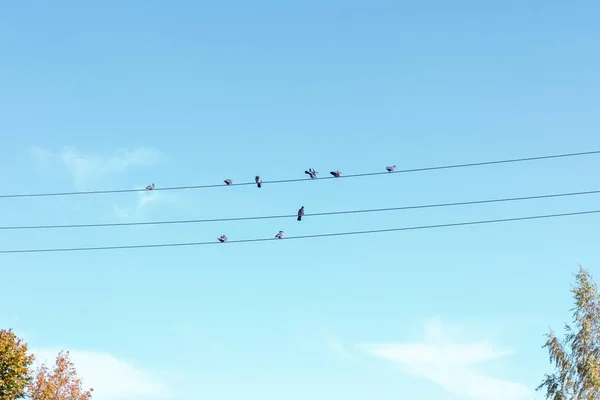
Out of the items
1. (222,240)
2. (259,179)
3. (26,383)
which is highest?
(259,179)

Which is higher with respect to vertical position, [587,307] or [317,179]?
[587,307]

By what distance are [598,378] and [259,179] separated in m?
32.0

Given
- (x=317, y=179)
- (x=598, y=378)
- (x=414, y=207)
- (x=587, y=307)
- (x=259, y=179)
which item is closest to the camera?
(x=414, y=207)

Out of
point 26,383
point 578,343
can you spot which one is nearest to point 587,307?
point 578,343

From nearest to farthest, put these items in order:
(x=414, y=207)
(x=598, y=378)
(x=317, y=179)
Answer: (x=414, y=207) < (x=317, y=179) < (x=598, y=378)

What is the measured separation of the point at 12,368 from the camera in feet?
164

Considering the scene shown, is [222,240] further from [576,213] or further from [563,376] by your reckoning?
[563,376]

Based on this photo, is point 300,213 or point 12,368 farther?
point 12,368

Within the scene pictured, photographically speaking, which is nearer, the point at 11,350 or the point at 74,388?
the point at 11,350

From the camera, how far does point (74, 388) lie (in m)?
59.0

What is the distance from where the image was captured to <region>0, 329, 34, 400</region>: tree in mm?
49375

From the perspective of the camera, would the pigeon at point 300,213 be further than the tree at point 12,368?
No

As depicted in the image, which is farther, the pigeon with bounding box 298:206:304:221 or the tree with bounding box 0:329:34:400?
the tree with bounding box 0:329:34:400

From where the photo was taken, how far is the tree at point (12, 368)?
49.4 metres
